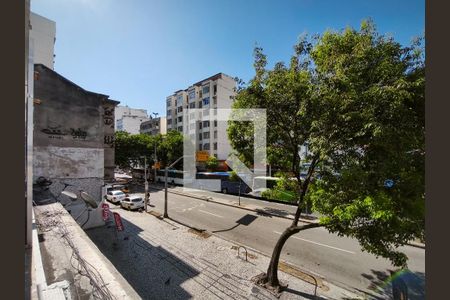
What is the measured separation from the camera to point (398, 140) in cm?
576

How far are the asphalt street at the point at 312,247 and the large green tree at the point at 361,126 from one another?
4087mm

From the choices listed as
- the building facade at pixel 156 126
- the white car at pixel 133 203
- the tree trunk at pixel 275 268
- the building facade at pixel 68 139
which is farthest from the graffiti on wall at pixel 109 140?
the building facade at pixel 156 126

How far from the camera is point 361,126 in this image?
6559mm

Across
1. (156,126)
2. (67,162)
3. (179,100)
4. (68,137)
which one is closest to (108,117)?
(68,137)

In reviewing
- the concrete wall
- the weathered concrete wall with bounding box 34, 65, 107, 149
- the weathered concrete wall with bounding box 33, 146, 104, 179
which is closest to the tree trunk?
the concrete wall

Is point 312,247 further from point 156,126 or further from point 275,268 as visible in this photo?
point 156,126

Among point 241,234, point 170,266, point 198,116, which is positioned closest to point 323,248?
point 241,234

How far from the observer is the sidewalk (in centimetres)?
952

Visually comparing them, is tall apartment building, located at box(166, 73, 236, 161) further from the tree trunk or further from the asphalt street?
the tree trunk

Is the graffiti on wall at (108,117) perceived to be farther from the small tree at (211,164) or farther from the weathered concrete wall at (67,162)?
the small tree at (211,164)

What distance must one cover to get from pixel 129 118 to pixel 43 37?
5307 cm

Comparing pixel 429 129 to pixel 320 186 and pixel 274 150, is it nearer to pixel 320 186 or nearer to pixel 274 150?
pixel 320 186

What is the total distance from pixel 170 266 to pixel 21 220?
10.3 meters

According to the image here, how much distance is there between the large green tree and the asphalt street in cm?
409
